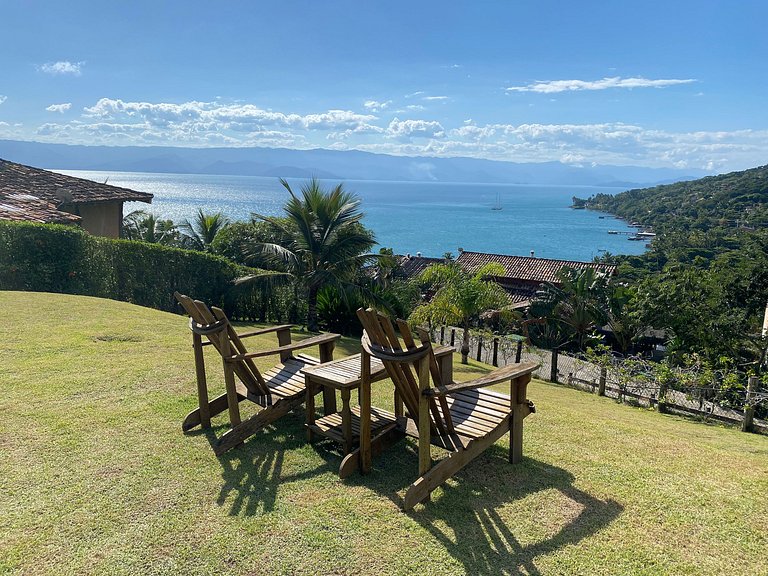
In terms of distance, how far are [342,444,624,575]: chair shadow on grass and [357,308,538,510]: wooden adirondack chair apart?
20 centimetres

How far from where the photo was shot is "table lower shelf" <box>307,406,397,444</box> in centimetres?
471

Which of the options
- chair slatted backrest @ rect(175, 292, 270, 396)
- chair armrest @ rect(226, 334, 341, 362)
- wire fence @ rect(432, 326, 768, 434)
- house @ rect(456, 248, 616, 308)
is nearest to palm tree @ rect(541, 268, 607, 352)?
wire fence @ rect(432, 326, 768, 434)

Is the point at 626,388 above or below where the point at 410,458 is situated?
below

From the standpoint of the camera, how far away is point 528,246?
365 ft

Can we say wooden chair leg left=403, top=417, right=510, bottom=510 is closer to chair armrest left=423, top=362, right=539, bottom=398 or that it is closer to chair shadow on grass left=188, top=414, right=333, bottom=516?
chair armrest left=423, top=362, right=539, bottom=398

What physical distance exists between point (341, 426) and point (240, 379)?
4.28ft

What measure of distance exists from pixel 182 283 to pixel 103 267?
7.04 ft

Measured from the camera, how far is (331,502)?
3990mm

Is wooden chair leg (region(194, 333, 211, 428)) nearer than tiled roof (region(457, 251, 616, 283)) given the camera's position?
Yes

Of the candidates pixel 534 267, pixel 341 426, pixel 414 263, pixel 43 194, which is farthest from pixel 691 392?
pixel 414 263

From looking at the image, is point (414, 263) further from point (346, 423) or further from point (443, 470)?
point (443, 470)

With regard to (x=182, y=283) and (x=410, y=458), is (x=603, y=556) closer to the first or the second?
(x=410, y=458)

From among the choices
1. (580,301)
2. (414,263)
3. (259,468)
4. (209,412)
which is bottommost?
(414,263)

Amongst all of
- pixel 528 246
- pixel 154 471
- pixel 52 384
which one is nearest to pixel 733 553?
pixel 154 471
